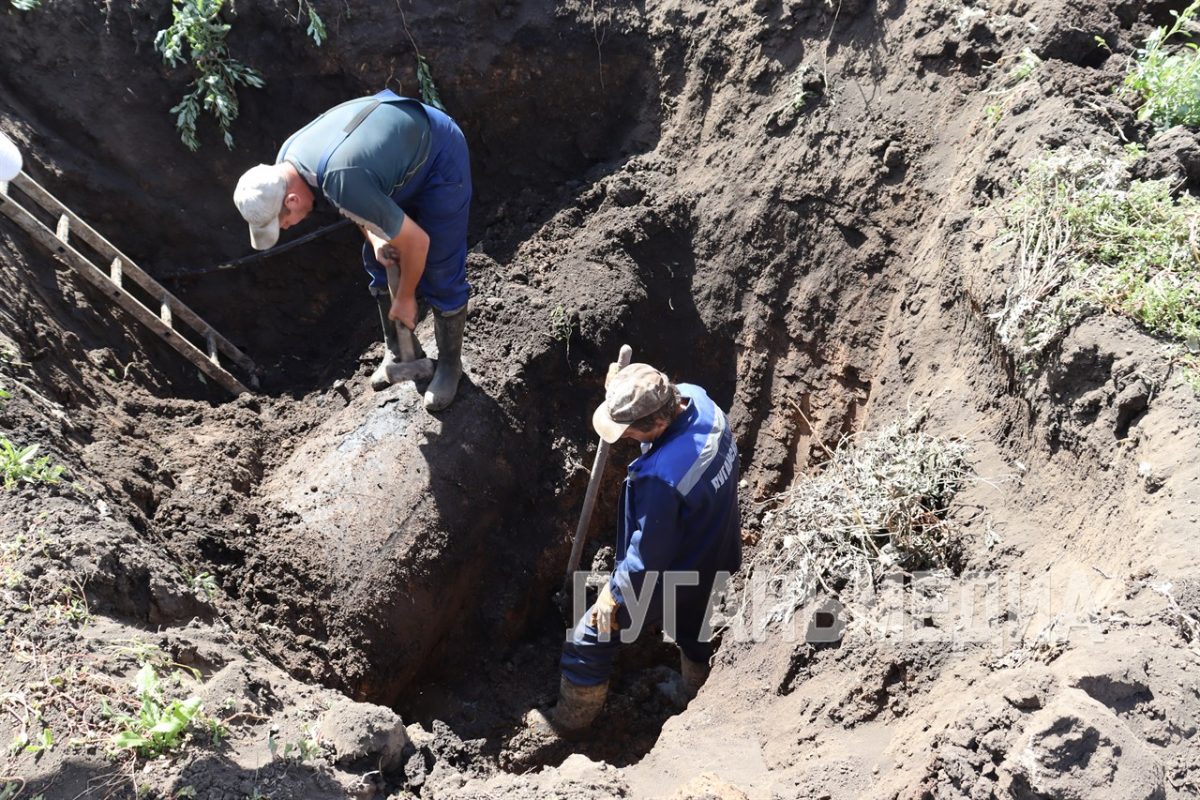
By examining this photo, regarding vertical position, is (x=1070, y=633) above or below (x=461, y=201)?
below

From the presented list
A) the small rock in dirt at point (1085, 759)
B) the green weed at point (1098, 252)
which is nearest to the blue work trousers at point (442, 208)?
the green weed at point (1098, 252)

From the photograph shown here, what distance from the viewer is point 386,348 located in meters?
4.41

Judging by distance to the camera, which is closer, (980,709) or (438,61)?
(980,709)

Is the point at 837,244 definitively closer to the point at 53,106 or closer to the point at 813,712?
the point at 813,712

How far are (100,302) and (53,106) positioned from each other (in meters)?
1.19

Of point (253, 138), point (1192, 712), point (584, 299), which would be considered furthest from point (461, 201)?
point (1192, 712)

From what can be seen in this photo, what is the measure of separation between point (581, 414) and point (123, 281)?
2555 millimetres

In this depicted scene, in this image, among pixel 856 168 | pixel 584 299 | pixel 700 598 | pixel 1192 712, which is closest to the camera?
pixel 1192 712

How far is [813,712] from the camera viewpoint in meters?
2.82

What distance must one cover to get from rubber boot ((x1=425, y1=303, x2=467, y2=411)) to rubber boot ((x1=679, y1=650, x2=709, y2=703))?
163 cm

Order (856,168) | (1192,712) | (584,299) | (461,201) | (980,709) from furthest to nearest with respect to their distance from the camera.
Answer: (584,299)
(856,168)
(461,201)
(980,709)
(1192,712)

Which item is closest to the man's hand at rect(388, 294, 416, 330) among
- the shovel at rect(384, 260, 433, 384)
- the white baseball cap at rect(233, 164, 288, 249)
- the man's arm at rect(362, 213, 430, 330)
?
the man's arm at rect(362, 213, 430, 330)

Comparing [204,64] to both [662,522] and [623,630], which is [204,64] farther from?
[623,630]

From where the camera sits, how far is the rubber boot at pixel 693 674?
3914 millimetres
